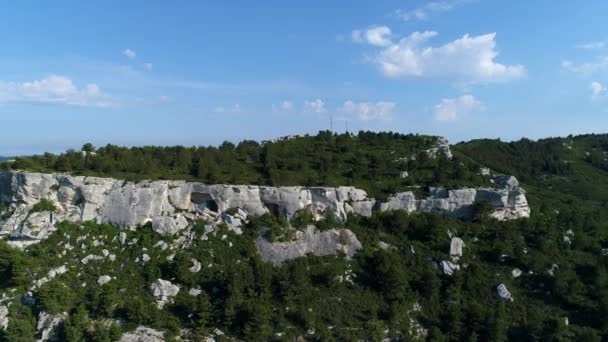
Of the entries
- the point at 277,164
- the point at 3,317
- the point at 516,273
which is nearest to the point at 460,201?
the point at 516,273

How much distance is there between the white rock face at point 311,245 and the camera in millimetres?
45000

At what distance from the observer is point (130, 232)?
45.0 meters

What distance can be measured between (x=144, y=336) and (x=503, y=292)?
115 feet

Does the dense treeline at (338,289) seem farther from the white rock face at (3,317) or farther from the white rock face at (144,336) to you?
the white rock face at (3,317)

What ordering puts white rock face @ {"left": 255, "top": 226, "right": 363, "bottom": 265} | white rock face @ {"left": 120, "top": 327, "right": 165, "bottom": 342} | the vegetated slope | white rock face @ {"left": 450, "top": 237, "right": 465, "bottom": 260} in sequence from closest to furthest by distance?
white rock face @ {"left": 120, "top": 327, "right": 165, "bottom": 342} < the vegetated slope < white rock face @ {"left": 255, "top": 226, "right": 363, "bottom": 265} < white rock face @ {"left": 450, "top": 237, "right": 465, "bottom": 260}

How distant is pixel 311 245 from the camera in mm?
46375

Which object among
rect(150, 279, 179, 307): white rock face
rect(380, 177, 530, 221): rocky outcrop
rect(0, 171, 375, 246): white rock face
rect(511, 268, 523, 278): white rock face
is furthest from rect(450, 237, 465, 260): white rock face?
rect(150, 279, 179, 307): white rock face

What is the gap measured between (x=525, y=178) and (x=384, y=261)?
57886 millimetres

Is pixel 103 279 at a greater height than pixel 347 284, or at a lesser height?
greater

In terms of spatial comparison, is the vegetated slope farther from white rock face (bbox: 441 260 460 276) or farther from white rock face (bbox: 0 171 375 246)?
white rock face (bbox: 0 171 375 246)

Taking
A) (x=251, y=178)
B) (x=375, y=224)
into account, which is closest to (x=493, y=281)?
(x=375, y=224)

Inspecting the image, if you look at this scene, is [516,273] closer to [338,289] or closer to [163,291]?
[338,289]

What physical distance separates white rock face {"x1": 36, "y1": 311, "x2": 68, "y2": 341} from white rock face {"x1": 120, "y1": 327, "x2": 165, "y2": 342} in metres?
6.22

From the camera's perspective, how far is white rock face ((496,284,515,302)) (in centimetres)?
4316
